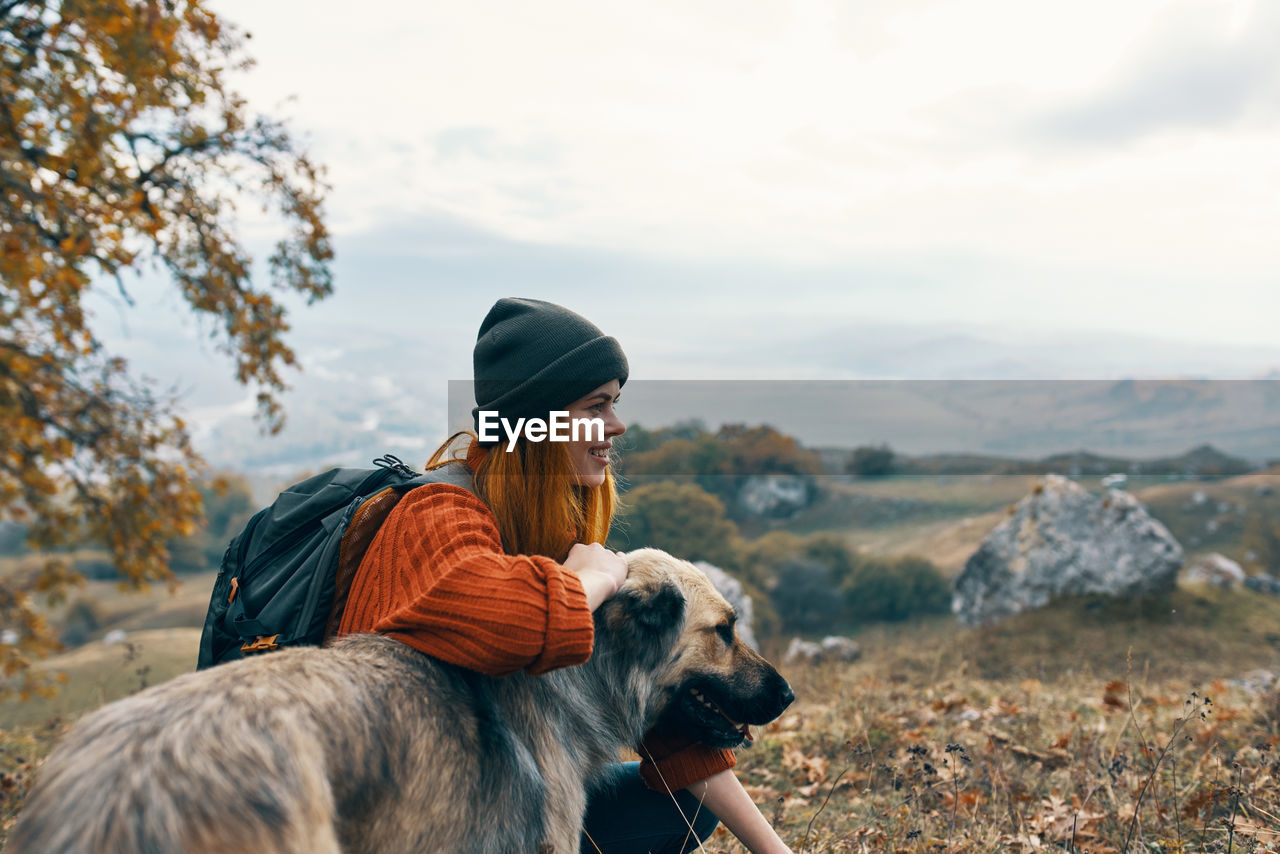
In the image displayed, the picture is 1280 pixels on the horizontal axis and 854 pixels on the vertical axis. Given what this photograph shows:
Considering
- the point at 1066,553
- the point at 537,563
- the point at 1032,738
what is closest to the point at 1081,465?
the point at 1066,553

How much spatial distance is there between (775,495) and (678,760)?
17.6 metres

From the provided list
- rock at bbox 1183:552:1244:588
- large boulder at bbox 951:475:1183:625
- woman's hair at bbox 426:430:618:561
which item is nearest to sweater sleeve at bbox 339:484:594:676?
woman's hair at bbox 426:430:618:561

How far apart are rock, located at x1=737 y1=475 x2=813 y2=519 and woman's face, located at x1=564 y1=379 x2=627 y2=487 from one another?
16.1m

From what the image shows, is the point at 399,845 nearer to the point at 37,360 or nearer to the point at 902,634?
the point at 37,360

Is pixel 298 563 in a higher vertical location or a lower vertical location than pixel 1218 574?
higher

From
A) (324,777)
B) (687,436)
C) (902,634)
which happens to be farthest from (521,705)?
(902,634)

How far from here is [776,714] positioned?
306cm

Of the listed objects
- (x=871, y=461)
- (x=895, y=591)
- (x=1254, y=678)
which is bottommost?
(x=895, y=591)

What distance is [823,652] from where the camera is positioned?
40.7 feet

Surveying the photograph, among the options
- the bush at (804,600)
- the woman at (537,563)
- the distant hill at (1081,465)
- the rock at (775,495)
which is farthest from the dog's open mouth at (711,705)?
the distant hill at (1081,465)

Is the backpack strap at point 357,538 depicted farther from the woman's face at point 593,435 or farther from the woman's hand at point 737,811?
the woman's hand at point 737,811

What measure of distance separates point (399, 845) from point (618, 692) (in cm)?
110

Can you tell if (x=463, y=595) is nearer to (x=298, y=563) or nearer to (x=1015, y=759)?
(x=298, y=563)

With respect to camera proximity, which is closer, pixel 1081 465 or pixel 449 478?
pixel 449 478
